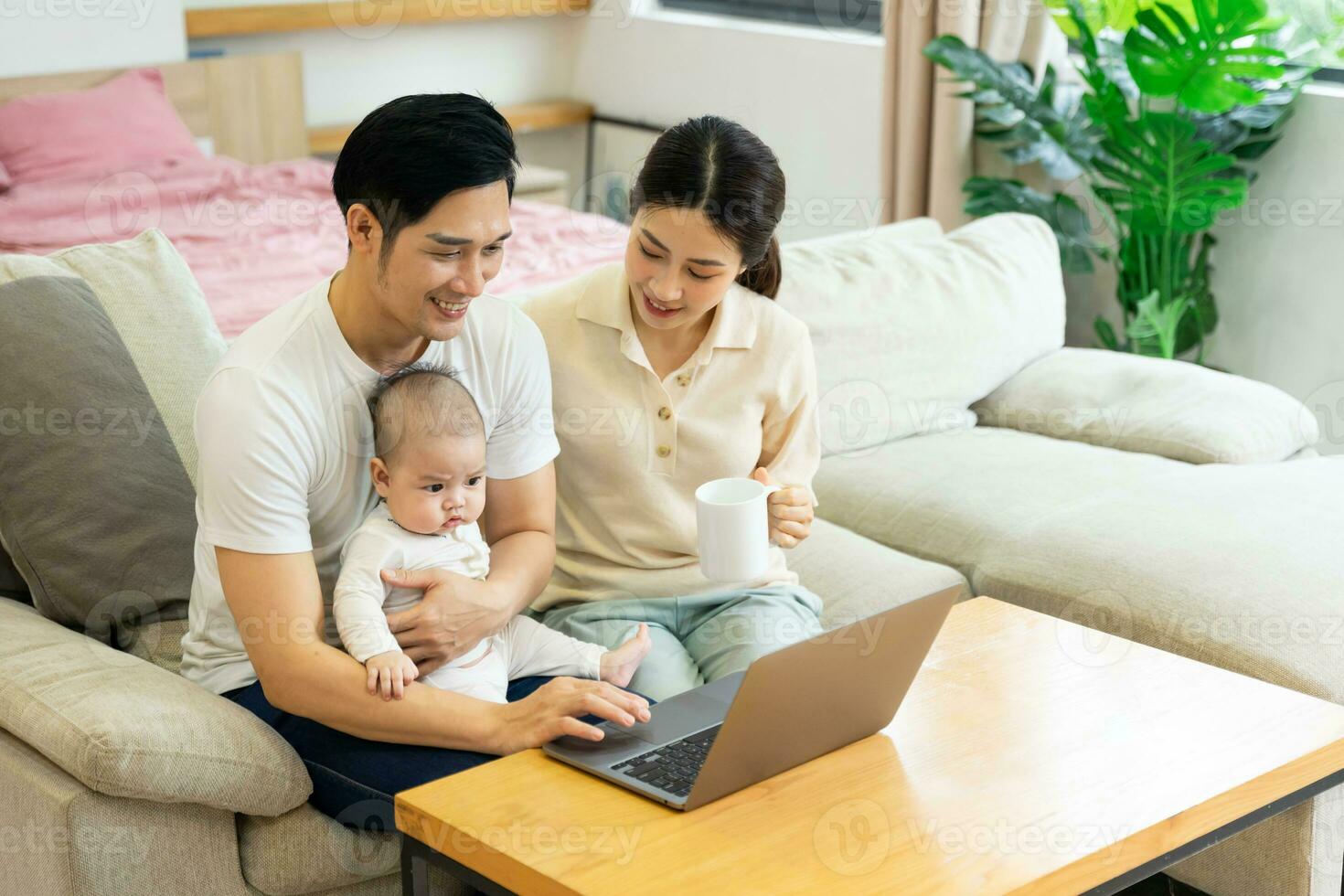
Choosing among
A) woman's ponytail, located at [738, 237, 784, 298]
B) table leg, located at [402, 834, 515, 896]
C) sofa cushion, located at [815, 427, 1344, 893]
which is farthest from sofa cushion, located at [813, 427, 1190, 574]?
table leg, located at [402, 834, 515, 896]

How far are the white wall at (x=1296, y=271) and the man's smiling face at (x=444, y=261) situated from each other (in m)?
2.64

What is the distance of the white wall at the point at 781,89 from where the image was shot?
190 inches

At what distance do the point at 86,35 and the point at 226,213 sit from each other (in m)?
0.98

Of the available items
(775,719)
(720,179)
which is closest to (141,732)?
(775,719)

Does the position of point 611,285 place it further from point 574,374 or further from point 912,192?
point 912,192

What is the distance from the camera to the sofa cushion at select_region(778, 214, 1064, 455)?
2818 millimetres

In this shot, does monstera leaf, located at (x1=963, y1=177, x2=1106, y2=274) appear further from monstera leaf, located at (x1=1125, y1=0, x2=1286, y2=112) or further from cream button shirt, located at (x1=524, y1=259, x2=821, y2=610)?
cream button shirt, located at (x1=524, y1=259, x2=821, y2=610)

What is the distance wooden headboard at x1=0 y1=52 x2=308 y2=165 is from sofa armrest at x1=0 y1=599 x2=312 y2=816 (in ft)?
11.2

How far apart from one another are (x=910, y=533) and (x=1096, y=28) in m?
A: 1.64

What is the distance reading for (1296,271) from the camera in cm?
370

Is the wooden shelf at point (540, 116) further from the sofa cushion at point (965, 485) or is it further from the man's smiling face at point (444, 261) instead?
the man's smiling face at point (444, 261)

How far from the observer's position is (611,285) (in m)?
2.01

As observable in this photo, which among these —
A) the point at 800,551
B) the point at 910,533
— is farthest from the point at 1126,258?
the point at 800,551

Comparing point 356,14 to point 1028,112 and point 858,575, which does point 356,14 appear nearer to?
point 1028,112
